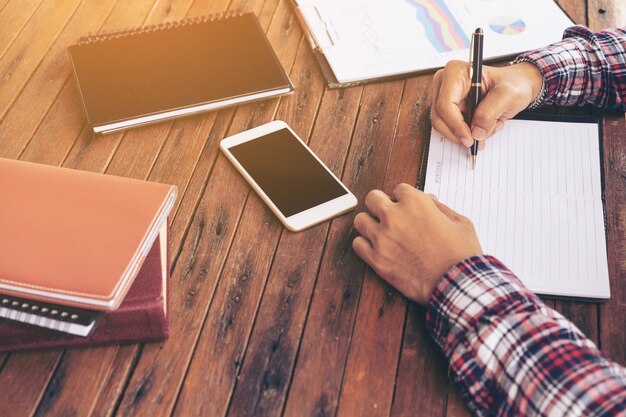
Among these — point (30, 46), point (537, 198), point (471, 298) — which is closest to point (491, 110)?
point (537, 198)

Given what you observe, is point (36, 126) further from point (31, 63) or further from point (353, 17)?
point (353, 17)

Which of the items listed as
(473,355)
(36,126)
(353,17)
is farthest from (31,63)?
(473,355)

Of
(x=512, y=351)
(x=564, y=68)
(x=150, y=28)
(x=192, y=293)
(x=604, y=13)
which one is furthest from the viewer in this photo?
(x=604, y=13)

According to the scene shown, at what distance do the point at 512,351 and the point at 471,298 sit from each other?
0.09 m

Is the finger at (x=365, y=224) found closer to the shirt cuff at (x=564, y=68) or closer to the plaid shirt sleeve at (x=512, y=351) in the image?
the plaid shirt sleeve at (x=512, y=351)

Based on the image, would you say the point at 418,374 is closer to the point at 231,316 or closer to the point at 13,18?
the point at 231,316

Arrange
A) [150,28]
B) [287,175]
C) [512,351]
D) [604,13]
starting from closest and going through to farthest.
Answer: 1. [512,351]
2. [287,175]
3. [150,28]
4. [604,13]

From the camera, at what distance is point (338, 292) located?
1.03m

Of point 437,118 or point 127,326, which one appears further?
point 437,118

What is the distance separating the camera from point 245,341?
0.97 m

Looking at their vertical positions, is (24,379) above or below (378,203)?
above

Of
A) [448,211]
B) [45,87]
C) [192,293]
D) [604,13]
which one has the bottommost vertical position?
[604,13]

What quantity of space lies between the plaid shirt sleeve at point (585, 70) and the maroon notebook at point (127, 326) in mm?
754

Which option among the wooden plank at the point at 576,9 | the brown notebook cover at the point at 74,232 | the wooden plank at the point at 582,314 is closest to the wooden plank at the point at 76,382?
the brown notebook cover at the point at 74,232
